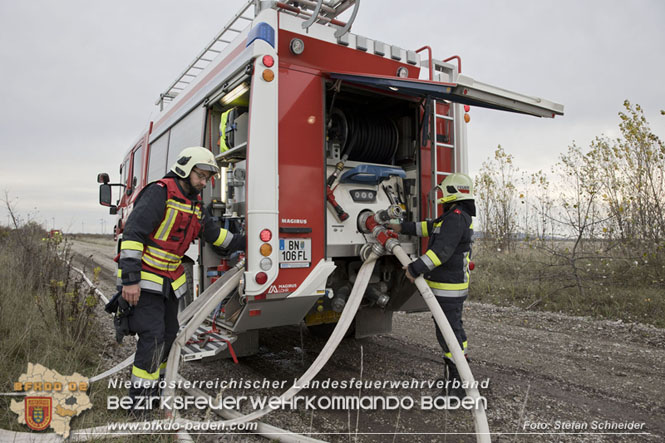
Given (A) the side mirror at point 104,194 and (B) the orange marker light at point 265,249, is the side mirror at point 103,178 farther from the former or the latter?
(B) the orange marker light at point 265,249

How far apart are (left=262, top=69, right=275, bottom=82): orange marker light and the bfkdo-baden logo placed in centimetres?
283

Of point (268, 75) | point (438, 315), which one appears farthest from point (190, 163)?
point (438, 315)

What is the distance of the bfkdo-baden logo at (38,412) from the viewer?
292 cm

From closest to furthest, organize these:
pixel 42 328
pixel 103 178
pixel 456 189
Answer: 1. pixel 456 189
2. pixel 42 328
3. pixel 103 178

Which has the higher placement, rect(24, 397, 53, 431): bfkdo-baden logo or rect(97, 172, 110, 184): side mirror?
rect(97, 172, 110, 184): side mirror

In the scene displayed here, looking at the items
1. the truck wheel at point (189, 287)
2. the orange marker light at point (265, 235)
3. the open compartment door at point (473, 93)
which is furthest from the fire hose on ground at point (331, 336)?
the open compartment door at point (473, 93)

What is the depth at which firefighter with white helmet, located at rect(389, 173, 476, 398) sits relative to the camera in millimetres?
3676

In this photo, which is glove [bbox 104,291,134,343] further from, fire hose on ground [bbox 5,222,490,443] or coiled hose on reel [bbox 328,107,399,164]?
coiled hose on reel [bbox 328,107,399,164]

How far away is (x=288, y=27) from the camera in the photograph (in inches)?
137

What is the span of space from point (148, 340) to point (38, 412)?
835 millimetres

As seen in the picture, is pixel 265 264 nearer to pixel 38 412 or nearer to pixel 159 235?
pixel 159 235

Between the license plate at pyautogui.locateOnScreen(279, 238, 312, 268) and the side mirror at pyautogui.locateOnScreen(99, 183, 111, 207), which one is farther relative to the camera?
the side mirror at pyautogui.locateOnScreen(99, 183, 111, 207)

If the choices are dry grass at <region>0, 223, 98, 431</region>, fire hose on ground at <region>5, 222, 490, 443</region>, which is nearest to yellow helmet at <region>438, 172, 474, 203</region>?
fire hose on ground at <region>5, 222, 490, 443</region>

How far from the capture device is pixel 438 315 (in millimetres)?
3174
